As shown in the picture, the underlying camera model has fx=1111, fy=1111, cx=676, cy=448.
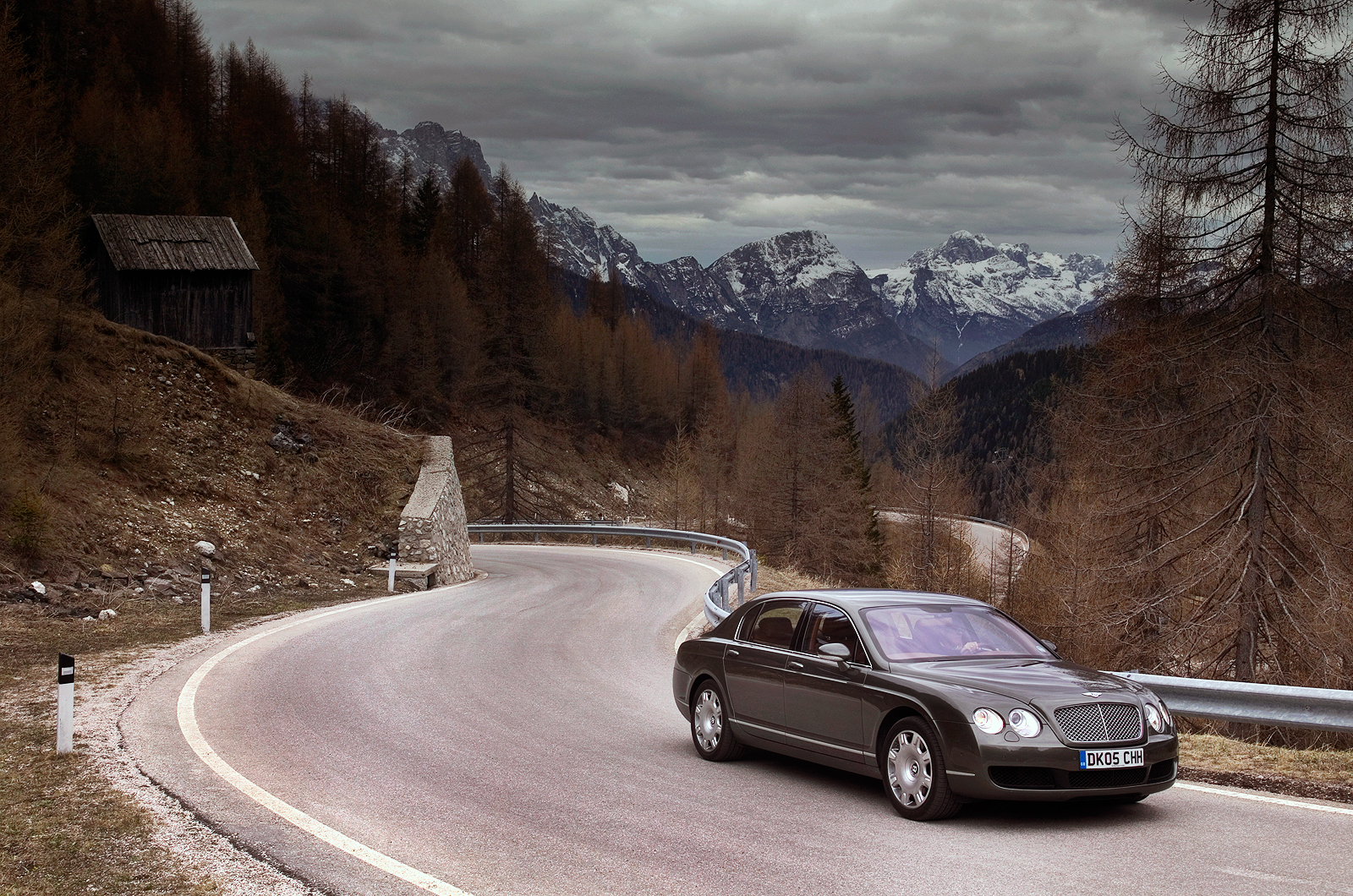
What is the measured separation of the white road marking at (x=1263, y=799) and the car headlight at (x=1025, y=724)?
1852 mm

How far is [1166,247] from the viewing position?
20.4 metres

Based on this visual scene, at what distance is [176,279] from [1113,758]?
4055 centimetres

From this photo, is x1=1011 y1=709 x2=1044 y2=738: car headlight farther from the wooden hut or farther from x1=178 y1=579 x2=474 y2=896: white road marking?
the wooden hut

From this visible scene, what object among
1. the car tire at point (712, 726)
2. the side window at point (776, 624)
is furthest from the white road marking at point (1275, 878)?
the car tire at point (712, 726)

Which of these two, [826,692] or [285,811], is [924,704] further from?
[285,811]

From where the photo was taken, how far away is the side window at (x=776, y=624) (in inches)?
346

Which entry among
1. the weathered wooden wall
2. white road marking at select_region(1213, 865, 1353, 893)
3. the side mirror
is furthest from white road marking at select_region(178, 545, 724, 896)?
the weathered wooden wall

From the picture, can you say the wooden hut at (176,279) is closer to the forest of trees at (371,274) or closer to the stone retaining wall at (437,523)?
the forest of trees at (371,274)

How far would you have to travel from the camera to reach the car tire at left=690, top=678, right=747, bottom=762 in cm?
908

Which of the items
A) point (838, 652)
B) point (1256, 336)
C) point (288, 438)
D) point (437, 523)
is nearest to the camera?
point (838, 652)

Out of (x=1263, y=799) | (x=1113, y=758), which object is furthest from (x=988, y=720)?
(x=1263, y=799)

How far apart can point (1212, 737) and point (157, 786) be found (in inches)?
342

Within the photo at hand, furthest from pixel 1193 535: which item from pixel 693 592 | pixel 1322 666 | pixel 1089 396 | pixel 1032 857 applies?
pixel 1032 857

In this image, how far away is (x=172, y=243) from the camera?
41062mm
